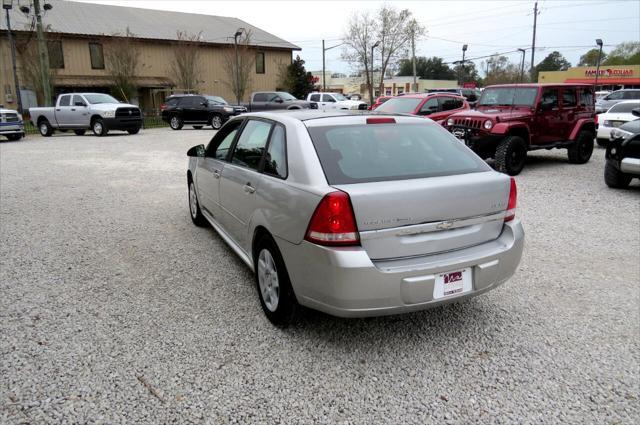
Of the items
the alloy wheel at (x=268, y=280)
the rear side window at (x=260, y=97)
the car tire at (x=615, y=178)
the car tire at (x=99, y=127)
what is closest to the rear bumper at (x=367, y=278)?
the alloy wheel at (x=268, y=280)

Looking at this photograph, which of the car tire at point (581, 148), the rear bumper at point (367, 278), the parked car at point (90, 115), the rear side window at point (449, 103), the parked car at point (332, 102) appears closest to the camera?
the rear bumper at point (367, 278)

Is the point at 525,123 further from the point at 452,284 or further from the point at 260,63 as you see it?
the point at 260,63

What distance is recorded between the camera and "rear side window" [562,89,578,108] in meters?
11.1

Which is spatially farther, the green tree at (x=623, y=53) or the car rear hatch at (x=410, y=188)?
the green tree at (x=623, y=53)

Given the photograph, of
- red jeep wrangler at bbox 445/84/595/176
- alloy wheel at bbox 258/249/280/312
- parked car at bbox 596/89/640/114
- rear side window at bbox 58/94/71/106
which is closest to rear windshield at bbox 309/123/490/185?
alloy wheel at bbox 258/249/280/312

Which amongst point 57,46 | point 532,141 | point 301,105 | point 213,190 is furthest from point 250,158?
point 57,46

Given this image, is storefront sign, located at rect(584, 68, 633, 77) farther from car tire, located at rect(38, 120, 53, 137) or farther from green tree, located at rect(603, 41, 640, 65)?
car tire, located at rect(38, 120, 53, 137)

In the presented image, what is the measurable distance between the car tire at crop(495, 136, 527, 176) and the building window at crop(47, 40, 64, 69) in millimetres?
34931

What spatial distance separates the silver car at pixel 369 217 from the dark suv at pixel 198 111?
21.5 meters

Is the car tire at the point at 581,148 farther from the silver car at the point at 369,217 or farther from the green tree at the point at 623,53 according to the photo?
the green tree at the point at 623,53

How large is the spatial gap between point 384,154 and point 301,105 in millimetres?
24068

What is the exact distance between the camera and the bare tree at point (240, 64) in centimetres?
4309

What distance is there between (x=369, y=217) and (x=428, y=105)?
11618 mm

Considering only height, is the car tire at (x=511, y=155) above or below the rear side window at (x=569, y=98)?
below
